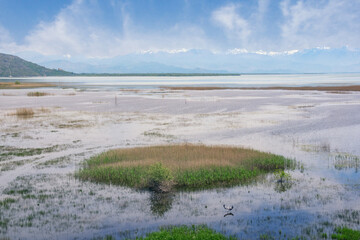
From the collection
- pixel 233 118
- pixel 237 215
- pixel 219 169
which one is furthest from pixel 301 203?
pixel 233 118

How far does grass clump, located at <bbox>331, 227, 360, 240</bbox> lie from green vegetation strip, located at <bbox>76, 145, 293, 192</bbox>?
26.4 ft

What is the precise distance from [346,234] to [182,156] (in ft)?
48.5

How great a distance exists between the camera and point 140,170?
78.7 feet

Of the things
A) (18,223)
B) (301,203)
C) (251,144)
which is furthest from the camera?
(251,144)

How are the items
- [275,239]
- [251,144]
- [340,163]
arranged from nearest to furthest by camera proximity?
[275,239] < [340,163] < [251,144]

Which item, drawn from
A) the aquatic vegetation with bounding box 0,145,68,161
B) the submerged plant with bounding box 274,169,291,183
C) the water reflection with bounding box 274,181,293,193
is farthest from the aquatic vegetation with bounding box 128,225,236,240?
the aquatic vegetation with bounding box 0,145,68,161

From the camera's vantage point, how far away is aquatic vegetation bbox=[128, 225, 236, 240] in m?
14.5

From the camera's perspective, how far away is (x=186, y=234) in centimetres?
1500

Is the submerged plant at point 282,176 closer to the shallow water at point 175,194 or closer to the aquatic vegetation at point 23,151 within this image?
the shallow water at point 175,194

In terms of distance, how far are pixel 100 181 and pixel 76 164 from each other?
5111 mm

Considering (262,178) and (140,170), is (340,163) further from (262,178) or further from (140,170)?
(140,170)

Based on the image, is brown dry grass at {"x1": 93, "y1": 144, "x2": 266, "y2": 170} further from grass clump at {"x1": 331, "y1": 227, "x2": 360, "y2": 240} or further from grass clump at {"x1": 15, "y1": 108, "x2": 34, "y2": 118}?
grass clump at {"x1": 15, "y1": 108, "x2": 34, "y2": 118}

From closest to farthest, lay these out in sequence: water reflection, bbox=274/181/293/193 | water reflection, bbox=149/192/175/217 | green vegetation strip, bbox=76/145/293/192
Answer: water reflection, bbox=149/192/175/217 < water reflection, bbox=274/181/293/193 < green vegetation strip, bbox=76/145/293/192

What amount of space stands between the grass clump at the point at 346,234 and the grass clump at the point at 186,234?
4.80m
